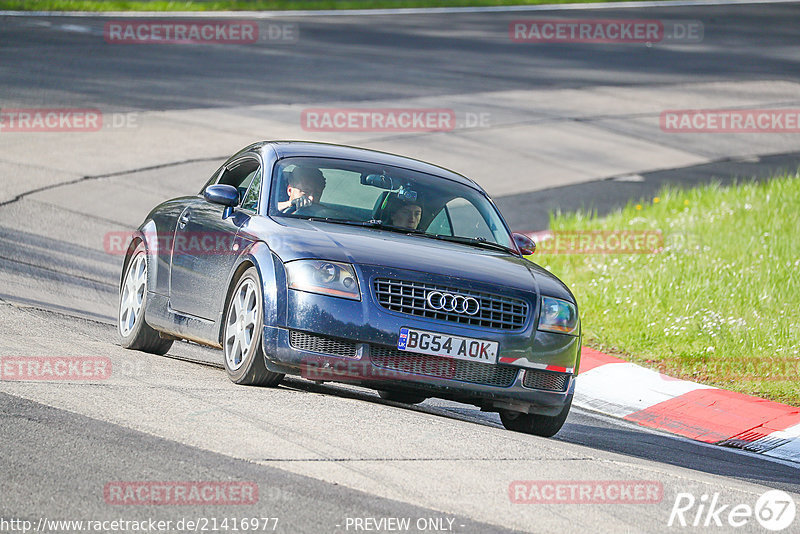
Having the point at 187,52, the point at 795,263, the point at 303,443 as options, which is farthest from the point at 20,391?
the point at 187,52

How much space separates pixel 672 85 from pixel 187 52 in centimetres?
1006

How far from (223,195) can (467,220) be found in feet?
5.29

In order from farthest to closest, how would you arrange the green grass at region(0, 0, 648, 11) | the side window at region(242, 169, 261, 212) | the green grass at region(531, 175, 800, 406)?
the green grass at region(0, 0, 648, 11)
the green grass at region(531, 175, 800, 406)
the side window at region(242, 169, 261, 212)

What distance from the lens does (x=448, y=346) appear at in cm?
684

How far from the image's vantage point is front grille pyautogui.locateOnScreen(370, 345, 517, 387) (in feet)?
22.4

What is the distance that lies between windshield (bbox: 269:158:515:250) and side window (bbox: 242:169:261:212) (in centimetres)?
18

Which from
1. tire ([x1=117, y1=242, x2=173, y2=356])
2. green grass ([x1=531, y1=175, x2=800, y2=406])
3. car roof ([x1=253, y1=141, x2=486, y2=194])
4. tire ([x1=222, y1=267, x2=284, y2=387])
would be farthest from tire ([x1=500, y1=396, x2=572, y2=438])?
Result: green grass ([x1=531, y1=175, x2=800, y2=406])

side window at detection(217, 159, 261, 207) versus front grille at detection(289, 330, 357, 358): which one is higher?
side window at detection(217, 159, 261, 207)

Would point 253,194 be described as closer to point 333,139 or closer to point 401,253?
point 401,253

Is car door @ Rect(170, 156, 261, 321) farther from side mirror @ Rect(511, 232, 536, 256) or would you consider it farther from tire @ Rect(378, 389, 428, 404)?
side mirror @ Rect(511, 232, 536, 256)

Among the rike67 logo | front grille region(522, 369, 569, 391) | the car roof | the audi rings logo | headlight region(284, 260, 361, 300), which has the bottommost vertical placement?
the rike67 logo

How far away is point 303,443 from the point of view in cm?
582

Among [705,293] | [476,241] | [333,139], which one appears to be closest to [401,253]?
[476,241]

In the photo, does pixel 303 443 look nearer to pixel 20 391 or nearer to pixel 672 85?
pixel 20 391
